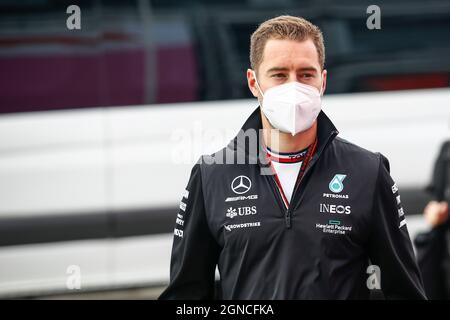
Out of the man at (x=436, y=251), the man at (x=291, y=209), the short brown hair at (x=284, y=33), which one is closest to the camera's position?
the man at (x=291, y=209)

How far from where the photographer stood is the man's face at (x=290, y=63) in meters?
2.20

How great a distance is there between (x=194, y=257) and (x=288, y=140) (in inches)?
17.3

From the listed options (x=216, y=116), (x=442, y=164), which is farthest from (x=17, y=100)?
(x=442, y=164)

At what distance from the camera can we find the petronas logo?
2.18m

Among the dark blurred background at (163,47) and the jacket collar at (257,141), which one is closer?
the jacket collar at (257,141)

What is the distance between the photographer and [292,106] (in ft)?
7.36

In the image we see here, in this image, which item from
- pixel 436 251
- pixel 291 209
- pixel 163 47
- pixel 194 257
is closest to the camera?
pixel 291 209

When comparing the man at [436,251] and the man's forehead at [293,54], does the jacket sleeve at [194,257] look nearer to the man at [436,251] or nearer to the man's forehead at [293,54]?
the man's forehead at [293,54]

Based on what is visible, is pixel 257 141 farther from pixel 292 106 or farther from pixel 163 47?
pixel 163 47

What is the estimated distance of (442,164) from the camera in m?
4.00

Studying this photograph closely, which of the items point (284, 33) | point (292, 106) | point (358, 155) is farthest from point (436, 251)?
point (284, 33)

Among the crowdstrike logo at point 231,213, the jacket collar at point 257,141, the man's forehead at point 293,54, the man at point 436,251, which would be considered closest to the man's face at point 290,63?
the man's forehead at point 293,54

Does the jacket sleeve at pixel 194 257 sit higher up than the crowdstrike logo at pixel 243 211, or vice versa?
the crowdstrike logo at pixel 243 211

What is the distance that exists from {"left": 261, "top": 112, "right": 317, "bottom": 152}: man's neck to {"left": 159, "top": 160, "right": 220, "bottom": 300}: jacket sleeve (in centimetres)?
24
